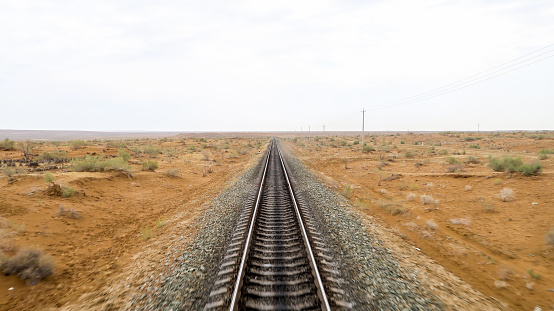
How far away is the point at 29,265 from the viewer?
17.4 ft

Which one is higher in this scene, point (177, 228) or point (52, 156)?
point (52, 156)

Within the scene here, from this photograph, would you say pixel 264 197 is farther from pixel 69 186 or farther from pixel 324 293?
pixel 69 186

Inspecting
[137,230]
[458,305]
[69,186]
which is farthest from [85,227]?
[458,305]

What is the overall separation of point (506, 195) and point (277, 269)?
11.9 m

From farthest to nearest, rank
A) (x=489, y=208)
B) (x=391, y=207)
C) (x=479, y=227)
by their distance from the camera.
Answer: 1. (x=391, y=207)
2. (x=489, y=208)
3. (x=479, y=227)

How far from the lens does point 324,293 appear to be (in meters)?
3.96

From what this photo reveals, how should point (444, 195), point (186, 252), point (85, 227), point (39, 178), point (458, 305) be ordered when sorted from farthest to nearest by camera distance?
point (444, 195), point (39, 178), point (85, 227), point (186, 252), point (458, 305)

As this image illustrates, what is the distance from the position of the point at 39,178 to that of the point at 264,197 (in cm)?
1129

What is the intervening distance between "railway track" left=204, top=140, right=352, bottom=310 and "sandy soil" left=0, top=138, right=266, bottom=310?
209 cm

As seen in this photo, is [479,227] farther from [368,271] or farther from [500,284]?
[368,271]

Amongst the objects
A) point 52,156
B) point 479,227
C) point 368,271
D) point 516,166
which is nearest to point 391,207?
point 479,227

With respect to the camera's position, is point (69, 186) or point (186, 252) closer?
point (186, 252)

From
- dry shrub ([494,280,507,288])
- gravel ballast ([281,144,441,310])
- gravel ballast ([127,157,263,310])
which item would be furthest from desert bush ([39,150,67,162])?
dry shrub ([494,280,507,288])

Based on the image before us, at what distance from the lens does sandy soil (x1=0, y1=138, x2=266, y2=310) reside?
4781 mm
